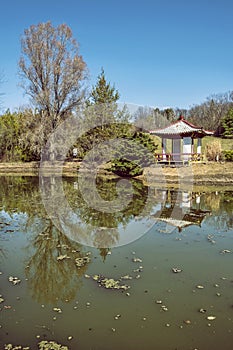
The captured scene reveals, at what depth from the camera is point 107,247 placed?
721 cm

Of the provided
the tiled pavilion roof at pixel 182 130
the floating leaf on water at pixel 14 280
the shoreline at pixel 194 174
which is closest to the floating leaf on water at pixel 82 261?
the floating leaf on water at pixel 14 280

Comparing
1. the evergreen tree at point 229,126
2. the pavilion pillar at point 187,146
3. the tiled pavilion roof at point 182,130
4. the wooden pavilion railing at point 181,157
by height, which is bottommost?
the wooden pavilion railing at point 181,157

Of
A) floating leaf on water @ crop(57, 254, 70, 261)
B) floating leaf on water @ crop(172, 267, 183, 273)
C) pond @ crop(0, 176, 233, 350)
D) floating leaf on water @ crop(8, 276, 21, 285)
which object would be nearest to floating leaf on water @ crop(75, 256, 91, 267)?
pond @ crop(0, 176, 233, 350)

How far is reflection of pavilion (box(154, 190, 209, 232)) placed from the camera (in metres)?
9.49

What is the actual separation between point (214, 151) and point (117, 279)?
62.0ft

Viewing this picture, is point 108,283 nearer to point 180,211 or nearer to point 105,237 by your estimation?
point 105,237

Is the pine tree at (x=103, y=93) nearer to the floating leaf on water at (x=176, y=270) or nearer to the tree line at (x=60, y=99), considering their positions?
the tree line at (x=60, y=99)

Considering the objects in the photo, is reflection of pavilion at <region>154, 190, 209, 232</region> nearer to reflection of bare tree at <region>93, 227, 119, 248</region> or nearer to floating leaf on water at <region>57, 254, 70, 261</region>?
reflection of bare tree at <region>93, 227, 119, 248</region>

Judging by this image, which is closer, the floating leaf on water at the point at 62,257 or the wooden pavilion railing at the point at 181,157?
the floating leaf on water at the point at 62,257

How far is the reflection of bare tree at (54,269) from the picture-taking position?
5031 mm

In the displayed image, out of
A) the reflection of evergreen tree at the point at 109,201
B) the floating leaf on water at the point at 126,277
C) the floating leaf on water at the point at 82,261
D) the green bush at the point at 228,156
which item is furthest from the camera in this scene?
the green bush at the point at 228,156

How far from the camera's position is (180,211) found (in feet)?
35.9

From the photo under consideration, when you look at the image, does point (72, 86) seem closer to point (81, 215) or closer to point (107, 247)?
point (81, 215)

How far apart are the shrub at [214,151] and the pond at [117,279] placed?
1203cm
